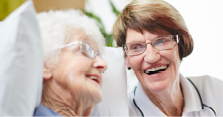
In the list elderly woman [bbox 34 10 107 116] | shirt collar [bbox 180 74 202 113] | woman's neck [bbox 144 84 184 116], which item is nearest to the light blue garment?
elderly woman [bbox 34 10 107 116]

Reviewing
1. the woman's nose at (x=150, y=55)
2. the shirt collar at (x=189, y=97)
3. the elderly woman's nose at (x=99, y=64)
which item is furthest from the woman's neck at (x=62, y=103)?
the shirt collar at (x=189, y=97)

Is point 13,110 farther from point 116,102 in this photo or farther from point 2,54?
point 116,102

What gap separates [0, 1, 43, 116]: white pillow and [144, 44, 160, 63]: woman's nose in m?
0.35

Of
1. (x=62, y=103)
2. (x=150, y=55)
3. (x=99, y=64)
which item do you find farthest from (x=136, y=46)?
(x=62, y=103)

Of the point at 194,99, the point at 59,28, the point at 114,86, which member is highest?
the point at 59,28

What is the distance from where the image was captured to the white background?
881 millimetres

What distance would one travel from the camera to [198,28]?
90 cm

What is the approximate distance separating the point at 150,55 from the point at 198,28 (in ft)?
0.86

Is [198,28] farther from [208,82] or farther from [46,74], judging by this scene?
[46,74]

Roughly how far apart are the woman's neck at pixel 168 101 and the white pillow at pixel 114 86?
0.51 feet

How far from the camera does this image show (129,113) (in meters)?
0.86

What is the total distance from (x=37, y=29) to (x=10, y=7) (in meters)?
0.24

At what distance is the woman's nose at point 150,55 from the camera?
0.77 meters

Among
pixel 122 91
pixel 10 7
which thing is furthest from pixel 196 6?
pixel 10 7
